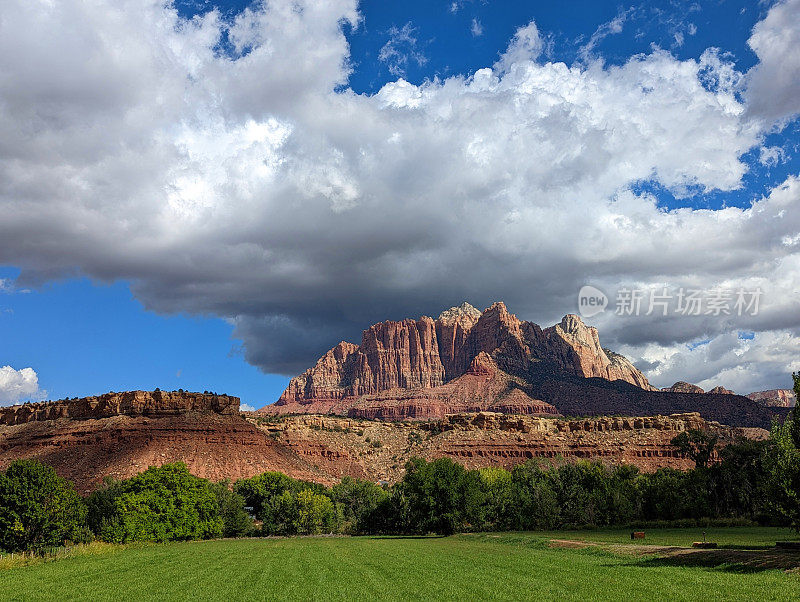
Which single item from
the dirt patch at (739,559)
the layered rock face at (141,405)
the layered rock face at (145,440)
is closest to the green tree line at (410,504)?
the dirt patch at (739,559)

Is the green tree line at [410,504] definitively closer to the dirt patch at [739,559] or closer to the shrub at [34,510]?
the shrub at [34,510]

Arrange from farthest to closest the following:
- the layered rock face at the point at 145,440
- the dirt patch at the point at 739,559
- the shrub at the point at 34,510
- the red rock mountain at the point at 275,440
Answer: the red rock mountain at the point at 275,440
the layered rock face at the point at 145,440
the shrub at the point at 34,510
the dirt patch at the point at 739,559

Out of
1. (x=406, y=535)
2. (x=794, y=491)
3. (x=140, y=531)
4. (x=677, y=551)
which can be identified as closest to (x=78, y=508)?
(x=140, y=531)

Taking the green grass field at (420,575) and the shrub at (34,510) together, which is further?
the shrub at (34,510)

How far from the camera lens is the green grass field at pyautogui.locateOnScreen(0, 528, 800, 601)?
3105cm

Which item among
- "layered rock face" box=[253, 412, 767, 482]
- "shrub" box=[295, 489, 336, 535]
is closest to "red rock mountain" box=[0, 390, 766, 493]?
"layered rock face" box=[253, 412, 767, 482]

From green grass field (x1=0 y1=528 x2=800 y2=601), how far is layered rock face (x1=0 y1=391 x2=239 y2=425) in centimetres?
10181

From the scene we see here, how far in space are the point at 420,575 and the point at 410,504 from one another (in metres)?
48.3

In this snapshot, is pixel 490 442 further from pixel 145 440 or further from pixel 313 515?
pixel 145 440

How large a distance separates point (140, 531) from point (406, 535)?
35434 mm

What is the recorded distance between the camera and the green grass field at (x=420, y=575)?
31.0 metres

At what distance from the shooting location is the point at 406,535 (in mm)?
85875

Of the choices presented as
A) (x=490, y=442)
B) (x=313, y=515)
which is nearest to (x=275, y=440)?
(x=313, y=515)

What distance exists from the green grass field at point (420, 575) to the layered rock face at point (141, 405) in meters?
102
